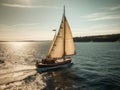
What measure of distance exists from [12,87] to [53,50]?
16.6 metres

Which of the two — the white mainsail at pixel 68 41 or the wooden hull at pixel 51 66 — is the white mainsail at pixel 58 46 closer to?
the white mainsail at pixel 68 41

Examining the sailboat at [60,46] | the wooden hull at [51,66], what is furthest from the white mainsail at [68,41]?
the wooden hull at [51,66]

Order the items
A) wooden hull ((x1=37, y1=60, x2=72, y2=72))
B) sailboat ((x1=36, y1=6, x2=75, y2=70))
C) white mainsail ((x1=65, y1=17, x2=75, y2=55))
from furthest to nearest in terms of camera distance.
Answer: white mainsail ((x1=65, y1=17, x2=75, y2=55)) → sailboat ((x1=36, y1=6, x2=75, y2=70)) → wooden hull ((x1=37, y1=60, x2=72, y2=72))

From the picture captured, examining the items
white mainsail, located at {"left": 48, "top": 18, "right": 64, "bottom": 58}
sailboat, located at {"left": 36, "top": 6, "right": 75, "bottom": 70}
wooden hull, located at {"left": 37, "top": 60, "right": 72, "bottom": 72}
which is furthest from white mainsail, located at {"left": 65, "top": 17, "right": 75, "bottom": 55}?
wooden hull, located at {"left": 37, "top": 60, "right": 72, "bottom": 72}

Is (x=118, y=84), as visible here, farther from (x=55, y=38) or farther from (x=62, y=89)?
(x=55, y=38)

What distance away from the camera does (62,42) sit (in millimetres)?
37219

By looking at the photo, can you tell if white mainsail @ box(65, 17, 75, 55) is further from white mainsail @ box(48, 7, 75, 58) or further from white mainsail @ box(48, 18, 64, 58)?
white mainsail @ box(48, 18, 64, 58)

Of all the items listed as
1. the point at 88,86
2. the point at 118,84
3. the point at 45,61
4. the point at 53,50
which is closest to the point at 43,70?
the point at 45,61

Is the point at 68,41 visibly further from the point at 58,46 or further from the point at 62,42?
the point at 58,46

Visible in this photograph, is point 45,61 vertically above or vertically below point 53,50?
below

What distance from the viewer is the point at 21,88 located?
22938 mm

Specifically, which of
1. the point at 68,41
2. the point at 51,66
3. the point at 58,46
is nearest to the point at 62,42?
the point at 58,46

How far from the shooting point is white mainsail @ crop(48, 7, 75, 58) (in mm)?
36375

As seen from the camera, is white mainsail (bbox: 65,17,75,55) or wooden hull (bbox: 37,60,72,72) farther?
white mainsail (bbox: 65,17,75,55)
